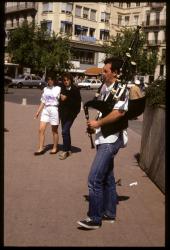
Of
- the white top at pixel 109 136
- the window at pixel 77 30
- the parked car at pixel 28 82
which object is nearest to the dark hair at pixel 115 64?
the white top at pixel 109 136

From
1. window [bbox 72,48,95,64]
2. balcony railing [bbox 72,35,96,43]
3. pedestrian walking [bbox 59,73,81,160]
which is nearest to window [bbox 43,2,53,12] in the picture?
balcony railing [bbox 72,35,96,43]

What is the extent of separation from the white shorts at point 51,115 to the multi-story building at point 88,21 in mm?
56699

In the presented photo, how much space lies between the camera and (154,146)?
7598 mm

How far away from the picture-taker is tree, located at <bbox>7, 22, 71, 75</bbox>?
60312 millimetres

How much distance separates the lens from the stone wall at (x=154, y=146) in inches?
275

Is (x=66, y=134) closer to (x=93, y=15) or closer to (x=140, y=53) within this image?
(x=140, y=53)

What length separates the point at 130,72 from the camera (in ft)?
17.2

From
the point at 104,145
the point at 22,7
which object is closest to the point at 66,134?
the point at 104,145

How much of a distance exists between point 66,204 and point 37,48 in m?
56.1

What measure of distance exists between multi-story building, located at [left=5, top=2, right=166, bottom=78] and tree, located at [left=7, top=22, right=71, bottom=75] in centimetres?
360

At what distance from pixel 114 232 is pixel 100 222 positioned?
238mm

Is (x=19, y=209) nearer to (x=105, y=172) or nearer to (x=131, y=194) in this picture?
(x=105, y=172)

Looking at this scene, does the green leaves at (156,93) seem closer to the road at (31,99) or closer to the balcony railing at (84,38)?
the road at (31,99)

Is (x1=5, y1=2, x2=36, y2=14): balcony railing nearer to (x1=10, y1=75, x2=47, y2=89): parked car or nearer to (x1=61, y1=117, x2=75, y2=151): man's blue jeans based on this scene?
(x1=10, y1=75, x2=47, y2=89): parked car
